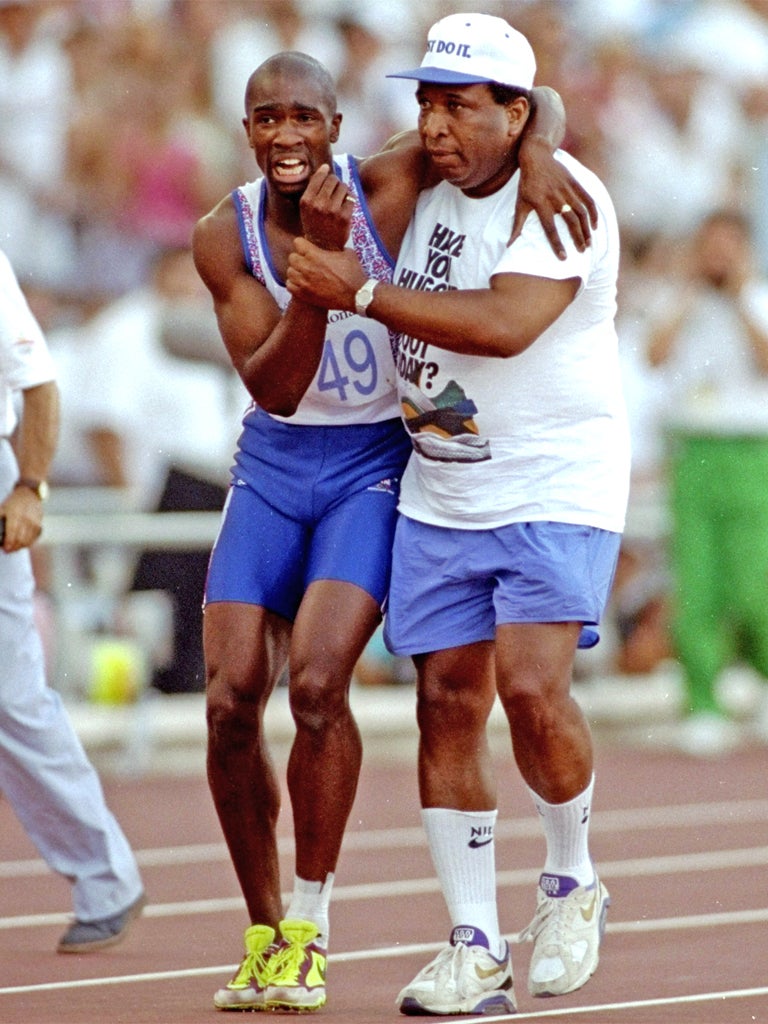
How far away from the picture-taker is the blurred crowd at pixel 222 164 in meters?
11.6

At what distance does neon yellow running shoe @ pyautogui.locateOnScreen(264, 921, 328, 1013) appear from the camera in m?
5.36

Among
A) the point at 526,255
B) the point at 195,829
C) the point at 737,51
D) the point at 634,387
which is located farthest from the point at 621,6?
the point at 526,255

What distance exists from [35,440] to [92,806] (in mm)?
1100

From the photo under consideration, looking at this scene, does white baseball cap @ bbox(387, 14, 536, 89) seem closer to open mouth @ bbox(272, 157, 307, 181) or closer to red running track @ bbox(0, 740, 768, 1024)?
open mouth @ bbox(272, 157, 307, 181)

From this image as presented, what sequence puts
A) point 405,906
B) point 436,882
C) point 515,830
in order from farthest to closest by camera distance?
point 515,830
point 436,882
point 405,906

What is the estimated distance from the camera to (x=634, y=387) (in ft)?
41.2

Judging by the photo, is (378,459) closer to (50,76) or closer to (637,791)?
(637,791)

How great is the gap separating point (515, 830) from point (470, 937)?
376 cm

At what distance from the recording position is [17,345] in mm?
6488

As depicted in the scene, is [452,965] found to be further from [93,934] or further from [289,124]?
[289,124]

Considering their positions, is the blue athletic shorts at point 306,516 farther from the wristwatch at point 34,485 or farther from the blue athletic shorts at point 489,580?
the wristwatch at point 34,485

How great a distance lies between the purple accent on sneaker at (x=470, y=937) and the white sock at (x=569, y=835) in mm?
280

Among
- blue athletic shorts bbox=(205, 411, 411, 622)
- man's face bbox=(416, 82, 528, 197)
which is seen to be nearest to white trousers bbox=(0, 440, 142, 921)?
blue athletic shorts bbox=(205, 411, 411, 622)

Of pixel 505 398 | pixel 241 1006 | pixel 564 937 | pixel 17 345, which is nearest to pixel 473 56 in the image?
pixel 505 398
